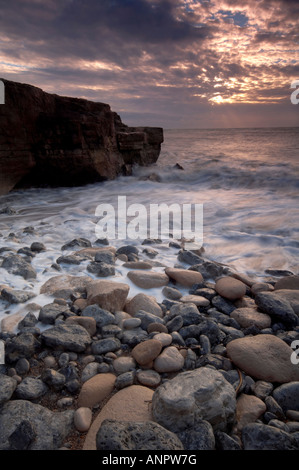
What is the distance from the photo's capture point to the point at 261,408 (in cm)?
151

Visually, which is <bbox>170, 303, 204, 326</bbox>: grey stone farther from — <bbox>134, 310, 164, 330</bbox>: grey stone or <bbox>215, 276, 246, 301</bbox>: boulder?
<bbox>215, 276, 246, 301</bbox>: boulder

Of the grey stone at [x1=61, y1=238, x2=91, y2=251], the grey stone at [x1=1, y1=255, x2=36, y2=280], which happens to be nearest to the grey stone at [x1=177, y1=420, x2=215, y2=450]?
the grey stone at [x1=1, y1=255, x2=36, y2=280]

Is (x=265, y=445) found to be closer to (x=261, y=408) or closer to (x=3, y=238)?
(x=261, y=408)

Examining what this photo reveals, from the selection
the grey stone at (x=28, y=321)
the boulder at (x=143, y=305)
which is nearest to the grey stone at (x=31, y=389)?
the grey stone at (x=28, y=321)

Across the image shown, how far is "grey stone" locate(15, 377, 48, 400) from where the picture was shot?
1.52 meters

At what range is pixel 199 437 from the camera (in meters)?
1.26

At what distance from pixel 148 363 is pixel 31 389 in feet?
2.17

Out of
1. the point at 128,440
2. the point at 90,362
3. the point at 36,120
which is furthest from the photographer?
the point at 36,120

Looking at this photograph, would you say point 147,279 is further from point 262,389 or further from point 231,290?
point 262,389

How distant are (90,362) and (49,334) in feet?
1.07

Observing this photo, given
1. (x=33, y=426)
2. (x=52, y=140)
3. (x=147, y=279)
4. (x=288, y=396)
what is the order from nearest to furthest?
(x=33, y=426) < (x=288, y=396) < (x=147, y=279) < (x=52, y=140)

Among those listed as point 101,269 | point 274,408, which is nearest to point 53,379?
point 274,408

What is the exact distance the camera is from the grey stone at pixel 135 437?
1.17m

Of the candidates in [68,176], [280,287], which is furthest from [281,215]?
[68,176]
